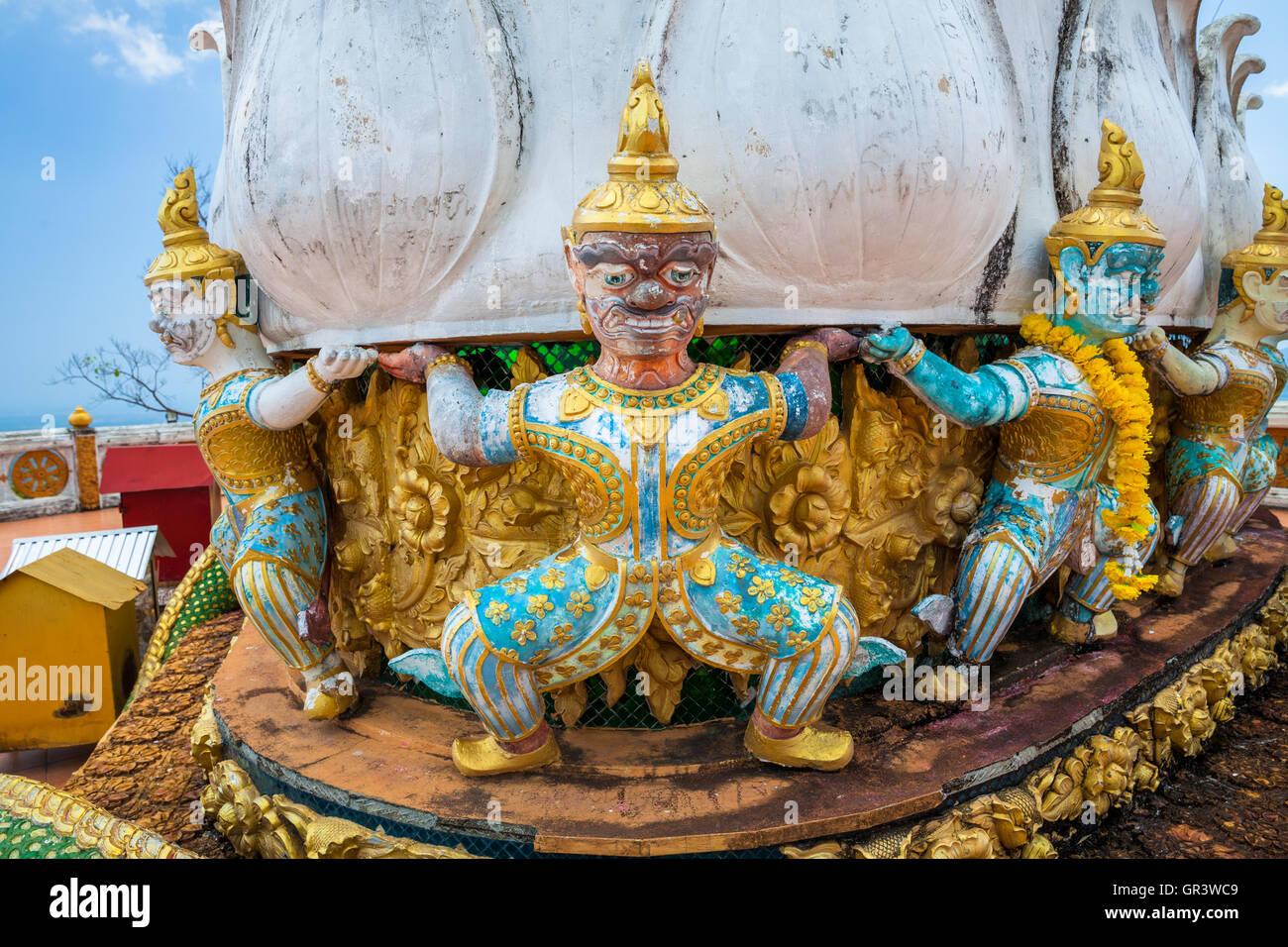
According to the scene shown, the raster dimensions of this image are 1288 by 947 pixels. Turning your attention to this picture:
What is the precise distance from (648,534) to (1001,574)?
140cm

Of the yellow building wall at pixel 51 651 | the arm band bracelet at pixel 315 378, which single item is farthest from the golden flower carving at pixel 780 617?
the yellow building wall at pixel 51 651

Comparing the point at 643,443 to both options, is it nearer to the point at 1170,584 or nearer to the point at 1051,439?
the point at 1051,439

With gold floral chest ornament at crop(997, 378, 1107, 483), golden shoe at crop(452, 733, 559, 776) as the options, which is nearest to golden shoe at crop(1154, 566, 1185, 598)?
gold floral chest ornament at crop(997, 378, 1107, 483)

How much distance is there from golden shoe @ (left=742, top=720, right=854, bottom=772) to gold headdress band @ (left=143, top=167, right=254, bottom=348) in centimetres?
240

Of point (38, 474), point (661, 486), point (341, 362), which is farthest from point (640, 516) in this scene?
point (38, 474)

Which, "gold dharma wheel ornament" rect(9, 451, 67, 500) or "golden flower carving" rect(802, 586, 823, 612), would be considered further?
"gold dharma wheel ornament" rect(9, 451, 67, 500)

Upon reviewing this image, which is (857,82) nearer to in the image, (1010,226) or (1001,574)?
(1010,226)

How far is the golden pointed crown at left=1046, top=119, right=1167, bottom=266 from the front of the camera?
10.2 feet

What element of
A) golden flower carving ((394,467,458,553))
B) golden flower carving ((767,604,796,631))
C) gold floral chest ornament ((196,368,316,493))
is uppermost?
gold floral chest ornament ((196,368,316,493))

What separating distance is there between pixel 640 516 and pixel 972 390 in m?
1.22

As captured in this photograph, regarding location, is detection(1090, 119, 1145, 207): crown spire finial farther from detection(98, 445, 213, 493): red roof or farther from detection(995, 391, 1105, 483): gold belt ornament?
detection(98, 445, 213, 493): red roof

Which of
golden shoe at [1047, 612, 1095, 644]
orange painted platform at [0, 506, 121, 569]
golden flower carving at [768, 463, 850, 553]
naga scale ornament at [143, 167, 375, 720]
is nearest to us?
golden flower carving at [768, 463, 850, 553]

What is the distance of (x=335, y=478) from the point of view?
11.2 feet

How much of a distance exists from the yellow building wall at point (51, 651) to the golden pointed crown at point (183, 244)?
2.24m
